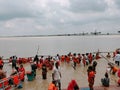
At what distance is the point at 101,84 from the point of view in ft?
53.0

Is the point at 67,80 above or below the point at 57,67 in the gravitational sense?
below

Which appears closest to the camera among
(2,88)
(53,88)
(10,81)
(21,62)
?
(53,88)

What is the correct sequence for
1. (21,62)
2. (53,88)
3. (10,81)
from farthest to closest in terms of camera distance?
(21,62) → (10,81) → (53,88)

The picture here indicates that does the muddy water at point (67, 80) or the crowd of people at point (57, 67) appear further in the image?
the muddy water at point (67, 80)

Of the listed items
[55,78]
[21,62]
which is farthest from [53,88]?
[21,62]

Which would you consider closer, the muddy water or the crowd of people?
the crowd of people

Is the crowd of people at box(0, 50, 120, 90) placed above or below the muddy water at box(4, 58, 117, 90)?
above

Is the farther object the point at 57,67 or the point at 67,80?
the point at 67,80

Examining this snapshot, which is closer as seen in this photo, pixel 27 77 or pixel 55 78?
pixel 55 78

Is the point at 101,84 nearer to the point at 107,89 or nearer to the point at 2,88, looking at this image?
the point at 107,89

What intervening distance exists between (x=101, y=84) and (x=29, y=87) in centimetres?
427

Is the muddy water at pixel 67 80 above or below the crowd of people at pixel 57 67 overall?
below

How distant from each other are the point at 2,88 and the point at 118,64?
1269 cm

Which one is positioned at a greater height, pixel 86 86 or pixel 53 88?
pixel 53 88
